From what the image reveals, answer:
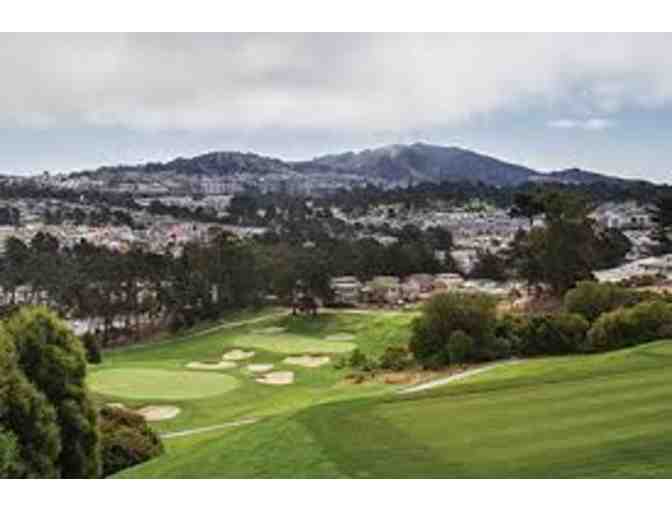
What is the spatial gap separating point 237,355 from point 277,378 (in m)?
3.93

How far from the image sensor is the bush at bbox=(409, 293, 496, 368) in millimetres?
24312

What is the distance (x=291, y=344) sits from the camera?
33.2m

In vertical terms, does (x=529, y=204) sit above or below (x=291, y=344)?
above

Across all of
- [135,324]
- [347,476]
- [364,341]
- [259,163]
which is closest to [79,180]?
[259,163]

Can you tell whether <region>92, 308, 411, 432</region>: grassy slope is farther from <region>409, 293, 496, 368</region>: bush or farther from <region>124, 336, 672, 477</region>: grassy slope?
<region>124, 336, 672, 477</region>: grassy slope

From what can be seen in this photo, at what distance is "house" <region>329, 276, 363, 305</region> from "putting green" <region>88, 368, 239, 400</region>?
12.8 m

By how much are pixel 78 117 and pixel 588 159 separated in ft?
33.8

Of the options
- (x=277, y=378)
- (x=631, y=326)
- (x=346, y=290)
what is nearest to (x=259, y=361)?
(x=277, y=378)

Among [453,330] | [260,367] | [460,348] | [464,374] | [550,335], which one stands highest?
[453,330]

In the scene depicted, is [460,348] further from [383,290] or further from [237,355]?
[383,290]

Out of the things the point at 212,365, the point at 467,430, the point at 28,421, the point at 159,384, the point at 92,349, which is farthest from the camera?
the point at 92,349

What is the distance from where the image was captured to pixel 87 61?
16.4 m

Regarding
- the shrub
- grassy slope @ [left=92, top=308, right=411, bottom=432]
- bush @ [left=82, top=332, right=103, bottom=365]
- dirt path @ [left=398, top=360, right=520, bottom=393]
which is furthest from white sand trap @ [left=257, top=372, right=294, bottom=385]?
dirt path @ [left=398, top=360, right=520, bottom=393]
